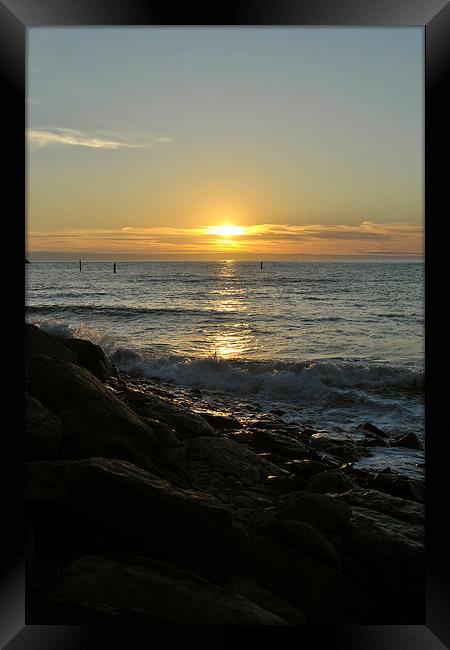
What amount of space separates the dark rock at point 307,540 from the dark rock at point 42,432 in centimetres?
114

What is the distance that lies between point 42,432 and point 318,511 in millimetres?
1458

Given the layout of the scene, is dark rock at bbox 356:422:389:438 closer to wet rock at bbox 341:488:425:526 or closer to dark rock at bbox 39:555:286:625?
wet rock at bbox 341:488:425:526

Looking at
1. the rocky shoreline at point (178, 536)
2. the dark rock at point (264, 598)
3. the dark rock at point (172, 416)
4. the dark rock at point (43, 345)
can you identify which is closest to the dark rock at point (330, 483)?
the rocky shoreline at point (178, 536)

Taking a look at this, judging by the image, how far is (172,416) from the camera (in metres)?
4.25

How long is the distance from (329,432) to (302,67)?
355 cm

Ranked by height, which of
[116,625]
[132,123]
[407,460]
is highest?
[132,123]

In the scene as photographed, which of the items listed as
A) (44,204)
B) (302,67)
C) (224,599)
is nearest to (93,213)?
(44,204)

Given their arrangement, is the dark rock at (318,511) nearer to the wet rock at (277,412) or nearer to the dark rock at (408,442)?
the dark rock at (408,442)

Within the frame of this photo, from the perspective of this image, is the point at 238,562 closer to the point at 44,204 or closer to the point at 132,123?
the point at 44,204

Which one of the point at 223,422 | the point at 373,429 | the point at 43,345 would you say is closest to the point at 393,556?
the point at 223,422

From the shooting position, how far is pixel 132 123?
21562mm

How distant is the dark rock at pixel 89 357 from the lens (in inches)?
216

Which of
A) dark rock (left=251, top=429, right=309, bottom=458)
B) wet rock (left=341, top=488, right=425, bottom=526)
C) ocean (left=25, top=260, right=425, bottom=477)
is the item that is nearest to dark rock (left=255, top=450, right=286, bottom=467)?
dark rock (left=251, top=429, right=309, bottom=458)

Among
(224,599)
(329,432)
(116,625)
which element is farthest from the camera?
(329,432)
